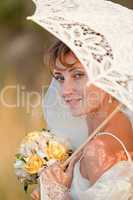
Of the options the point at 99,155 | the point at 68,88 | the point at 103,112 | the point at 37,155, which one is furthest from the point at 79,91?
the point at 37,155

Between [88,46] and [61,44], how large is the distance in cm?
48

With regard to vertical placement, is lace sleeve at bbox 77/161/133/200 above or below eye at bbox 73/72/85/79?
below

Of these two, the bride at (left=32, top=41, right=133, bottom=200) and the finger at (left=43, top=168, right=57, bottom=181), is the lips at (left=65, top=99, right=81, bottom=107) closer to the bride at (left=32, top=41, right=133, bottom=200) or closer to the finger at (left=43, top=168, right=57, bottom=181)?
the bride at (left=32, top=41, right=133, bottom=200)

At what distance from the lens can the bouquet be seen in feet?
10.7

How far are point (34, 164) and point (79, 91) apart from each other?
1.45ft

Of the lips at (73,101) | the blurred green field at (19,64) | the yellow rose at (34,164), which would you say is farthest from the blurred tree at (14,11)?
the lips at (73,101)

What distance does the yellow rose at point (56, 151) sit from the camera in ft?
10.8

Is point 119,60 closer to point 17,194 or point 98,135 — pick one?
point 98,135

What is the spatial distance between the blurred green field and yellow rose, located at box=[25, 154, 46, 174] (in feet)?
7.39

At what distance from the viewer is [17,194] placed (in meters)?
5.31

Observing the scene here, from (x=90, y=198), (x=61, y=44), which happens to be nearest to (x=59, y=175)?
(x=90, y=198)

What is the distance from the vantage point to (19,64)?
21.1ft

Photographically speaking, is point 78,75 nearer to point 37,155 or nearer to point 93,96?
point 93,96

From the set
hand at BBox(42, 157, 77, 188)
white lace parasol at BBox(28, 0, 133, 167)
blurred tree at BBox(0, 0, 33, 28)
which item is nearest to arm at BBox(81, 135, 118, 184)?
hand at BBox(42, 157, 77, 188)
